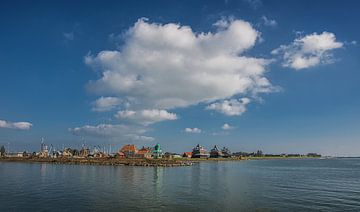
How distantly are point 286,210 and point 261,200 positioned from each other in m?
6.70

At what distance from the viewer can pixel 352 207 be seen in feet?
130

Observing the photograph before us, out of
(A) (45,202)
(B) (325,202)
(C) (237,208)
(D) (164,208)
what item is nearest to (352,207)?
(B) (325,202)

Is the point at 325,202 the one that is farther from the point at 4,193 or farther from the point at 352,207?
the point at 4,193

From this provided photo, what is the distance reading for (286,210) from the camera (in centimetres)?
3772

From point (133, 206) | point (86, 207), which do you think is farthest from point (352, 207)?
point (86, 207)

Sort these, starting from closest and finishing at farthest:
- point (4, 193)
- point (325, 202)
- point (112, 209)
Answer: point (112, 209) < point (325, 202) < point (4, 193)

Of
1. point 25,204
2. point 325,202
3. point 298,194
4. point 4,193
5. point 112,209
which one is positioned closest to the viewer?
point 112,209

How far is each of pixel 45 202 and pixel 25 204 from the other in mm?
2443

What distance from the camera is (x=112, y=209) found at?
36.5 meters

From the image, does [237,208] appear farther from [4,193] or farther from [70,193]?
[4,193]

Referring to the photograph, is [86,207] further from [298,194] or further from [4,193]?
[298,194]

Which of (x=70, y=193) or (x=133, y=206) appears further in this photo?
(x=70, y=193)

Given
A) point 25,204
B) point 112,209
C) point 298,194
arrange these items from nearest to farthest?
point 112,209
point 25,204
point 298,194

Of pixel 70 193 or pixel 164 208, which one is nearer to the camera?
pixel 164 208
